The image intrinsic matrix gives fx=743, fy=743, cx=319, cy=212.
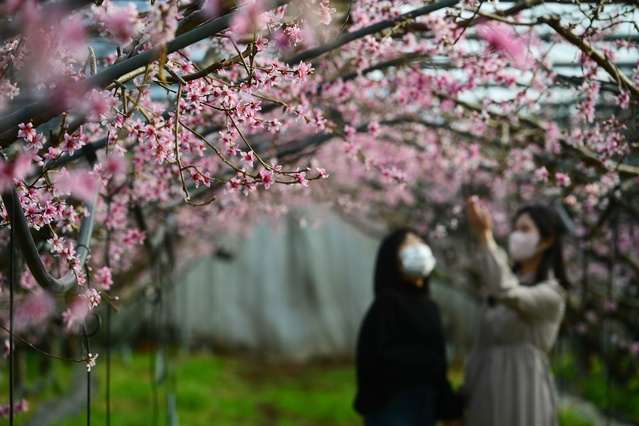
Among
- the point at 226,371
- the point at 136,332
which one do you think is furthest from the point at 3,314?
the point at 136,332

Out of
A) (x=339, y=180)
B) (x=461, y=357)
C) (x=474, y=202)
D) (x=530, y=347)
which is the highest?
(x=339, y=180)

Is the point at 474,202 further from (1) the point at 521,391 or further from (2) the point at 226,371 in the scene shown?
(2) the point at 226,371

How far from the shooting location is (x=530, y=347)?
133 inches

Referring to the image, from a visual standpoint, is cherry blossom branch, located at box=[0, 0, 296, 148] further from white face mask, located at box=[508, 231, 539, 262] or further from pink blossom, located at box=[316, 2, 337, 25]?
white face mask, located at box=[508, 231, 539, 262]

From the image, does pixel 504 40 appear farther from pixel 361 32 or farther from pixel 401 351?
pixel 401 351

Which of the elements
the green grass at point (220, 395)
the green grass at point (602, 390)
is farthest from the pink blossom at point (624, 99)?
the green grass at point (220, 395)

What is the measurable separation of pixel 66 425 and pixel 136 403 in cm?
167

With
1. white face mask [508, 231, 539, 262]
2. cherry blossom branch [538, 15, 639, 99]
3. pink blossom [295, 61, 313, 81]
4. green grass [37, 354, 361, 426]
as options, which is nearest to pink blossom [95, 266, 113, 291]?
pink blossom [295, 61, 313, 81]

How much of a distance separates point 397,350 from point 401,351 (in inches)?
0.7

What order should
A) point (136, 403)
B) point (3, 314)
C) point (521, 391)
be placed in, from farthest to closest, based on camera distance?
point (136, 403) → point (3, 314) → point (521, 391)

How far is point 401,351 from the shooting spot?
3229 mm

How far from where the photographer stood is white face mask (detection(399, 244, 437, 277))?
10.8 feet

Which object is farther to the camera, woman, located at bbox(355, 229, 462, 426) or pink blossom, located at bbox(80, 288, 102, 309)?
woman, located at bbox(355, 229, 462, 426)

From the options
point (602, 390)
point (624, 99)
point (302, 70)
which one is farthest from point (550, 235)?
point (602, 390)
